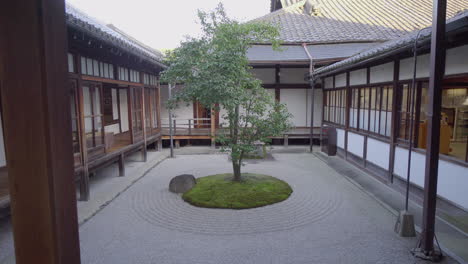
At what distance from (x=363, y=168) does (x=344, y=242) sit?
207 inches

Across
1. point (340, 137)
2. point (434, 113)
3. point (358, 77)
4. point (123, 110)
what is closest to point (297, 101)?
point (340, 137)

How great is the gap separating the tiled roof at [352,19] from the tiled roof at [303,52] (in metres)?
0.46

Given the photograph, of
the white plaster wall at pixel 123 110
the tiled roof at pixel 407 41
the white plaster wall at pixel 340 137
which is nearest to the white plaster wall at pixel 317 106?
the white plaster wall at pixel 340 137

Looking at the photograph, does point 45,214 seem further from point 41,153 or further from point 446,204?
point 446,204

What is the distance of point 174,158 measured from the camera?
11898 millimetres

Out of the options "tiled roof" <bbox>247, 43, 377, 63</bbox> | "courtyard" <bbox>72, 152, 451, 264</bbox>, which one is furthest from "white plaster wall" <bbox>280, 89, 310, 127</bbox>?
"courtyard" <bbox>72, 152, 451, 264</bbox>

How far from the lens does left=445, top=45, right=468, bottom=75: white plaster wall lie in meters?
5.05

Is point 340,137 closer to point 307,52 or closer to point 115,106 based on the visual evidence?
point 307,52

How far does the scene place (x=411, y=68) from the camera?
267 inches

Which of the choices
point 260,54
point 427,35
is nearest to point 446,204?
point 427,35

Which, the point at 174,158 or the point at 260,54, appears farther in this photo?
the point at 260,54

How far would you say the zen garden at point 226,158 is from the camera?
1216 millimetres

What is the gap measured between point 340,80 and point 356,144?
302 cm

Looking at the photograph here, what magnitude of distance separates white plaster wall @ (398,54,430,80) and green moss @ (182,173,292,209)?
156 inches
